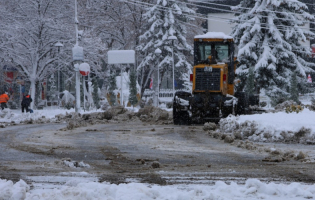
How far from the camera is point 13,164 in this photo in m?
8.70

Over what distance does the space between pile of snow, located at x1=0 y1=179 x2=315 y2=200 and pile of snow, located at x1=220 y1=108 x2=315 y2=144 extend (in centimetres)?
717

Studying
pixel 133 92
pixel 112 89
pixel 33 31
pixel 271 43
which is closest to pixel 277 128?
pixel 271 43

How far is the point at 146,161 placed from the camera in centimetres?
916

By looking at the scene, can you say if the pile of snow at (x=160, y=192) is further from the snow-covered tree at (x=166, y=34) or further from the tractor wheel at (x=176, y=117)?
the snow-covered tree at (x=166, y=34)

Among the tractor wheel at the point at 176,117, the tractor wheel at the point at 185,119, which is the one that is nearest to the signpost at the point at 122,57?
the tractor wheel at the point at 176,117

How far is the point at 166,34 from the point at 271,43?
29.2ft

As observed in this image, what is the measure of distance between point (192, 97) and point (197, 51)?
6.36ft

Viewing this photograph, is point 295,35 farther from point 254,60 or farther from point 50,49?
point 50,49

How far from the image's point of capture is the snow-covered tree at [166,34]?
4347cm

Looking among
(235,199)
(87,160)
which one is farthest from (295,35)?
(235,199)

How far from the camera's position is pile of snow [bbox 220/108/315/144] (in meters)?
13.3

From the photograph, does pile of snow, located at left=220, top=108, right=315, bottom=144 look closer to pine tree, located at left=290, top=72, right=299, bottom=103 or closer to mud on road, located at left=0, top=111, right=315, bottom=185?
mud on road, located at left=0, top=111, right=315, bottom=185

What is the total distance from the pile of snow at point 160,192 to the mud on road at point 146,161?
739mm

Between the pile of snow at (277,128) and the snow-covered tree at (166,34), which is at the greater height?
the snow-covered tree at (166,34)
